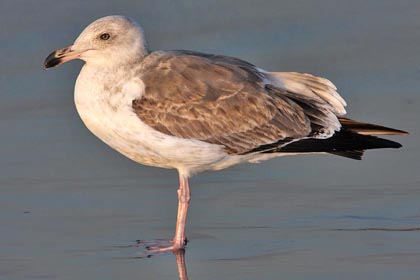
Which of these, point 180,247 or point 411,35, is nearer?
point 180,247

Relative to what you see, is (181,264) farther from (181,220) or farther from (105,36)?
(105,36)

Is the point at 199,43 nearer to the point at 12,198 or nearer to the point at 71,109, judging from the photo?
the point at 71,109

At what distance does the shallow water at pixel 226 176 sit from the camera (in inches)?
299

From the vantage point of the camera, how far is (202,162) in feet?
27.9

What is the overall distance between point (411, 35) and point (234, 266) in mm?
5114

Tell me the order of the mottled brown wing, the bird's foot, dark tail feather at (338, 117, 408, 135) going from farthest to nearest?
1. dark tail feather at (338, 117, 408, 135)
2. the mottled brown wing
3. the bird's foot

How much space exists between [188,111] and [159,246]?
1.02 metres

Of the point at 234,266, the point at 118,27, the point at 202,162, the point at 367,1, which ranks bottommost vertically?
the point at 234,266

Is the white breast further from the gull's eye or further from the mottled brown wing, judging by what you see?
the gull's eye

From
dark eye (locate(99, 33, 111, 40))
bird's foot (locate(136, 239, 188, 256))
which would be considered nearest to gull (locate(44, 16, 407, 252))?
dark eye (locate(99, 33, 111, 40))

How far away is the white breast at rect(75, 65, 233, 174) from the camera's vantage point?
27.0 feet


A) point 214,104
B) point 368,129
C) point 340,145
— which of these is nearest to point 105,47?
point 214,104

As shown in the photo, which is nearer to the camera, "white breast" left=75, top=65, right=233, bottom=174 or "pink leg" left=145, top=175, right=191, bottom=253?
"pink leg" left=145, top=175, right=191, bottom=253

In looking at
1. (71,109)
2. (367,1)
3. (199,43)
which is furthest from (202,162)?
(367,1)
